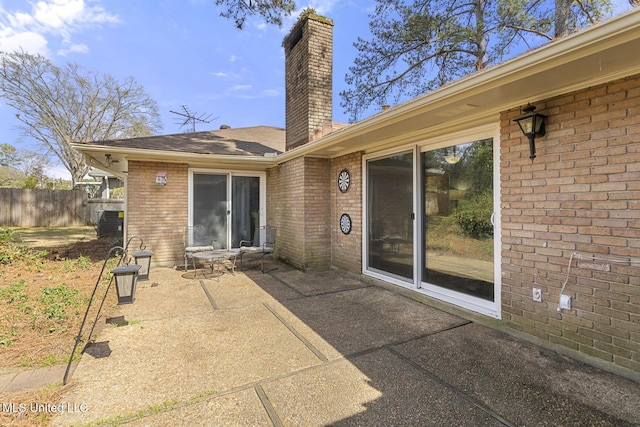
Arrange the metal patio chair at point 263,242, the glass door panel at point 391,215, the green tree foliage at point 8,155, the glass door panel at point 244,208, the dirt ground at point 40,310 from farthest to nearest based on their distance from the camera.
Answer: the green tree foliage at point 8,155, the glass door panel at point 244,208, the metal patio chair at point 263,242, the glass door panel at point 391,215, the dirt ground at point 40,310

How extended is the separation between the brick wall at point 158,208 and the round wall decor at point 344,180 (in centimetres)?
337

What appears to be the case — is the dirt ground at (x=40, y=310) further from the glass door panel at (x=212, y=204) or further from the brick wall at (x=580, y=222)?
the brick wall at (x=580, y=222)

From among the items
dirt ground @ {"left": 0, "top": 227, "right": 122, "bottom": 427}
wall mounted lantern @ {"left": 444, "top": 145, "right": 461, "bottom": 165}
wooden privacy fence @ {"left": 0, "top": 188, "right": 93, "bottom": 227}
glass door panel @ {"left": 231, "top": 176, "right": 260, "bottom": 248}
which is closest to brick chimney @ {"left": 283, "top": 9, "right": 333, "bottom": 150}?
glass door panel @ {"left": 231, "top": 176, "right": 260, "bottom": 248}

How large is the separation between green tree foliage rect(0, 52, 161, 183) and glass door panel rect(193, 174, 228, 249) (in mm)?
17400

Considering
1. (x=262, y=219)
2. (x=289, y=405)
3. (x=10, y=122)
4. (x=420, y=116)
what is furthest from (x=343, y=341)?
(x=10, y=122)

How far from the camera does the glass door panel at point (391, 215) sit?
4.38 metres

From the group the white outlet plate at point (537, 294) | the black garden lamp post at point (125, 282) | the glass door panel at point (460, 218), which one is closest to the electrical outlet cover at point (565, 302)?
the white outlet plate at point (537, 294)

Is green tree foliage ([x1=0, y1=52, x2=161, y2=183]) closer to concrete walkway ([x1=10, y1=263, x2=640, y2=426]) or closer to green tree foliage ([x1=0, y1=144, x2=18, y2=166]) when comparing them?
green tree foliage ([x1=0, y1=144, x2=18, y2=166])

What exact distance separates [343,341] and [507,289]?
1701 mm

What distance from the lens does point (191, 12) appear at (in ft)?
23.9

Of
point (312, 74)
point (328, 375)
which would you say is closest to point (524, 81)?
point (328, 375)

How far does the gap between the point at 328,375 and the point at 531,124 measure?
2714mm

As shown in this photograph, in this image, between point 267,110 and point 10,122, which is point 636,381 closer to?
point 267,110

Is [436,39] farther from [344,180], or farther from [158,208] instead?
[158,208]
